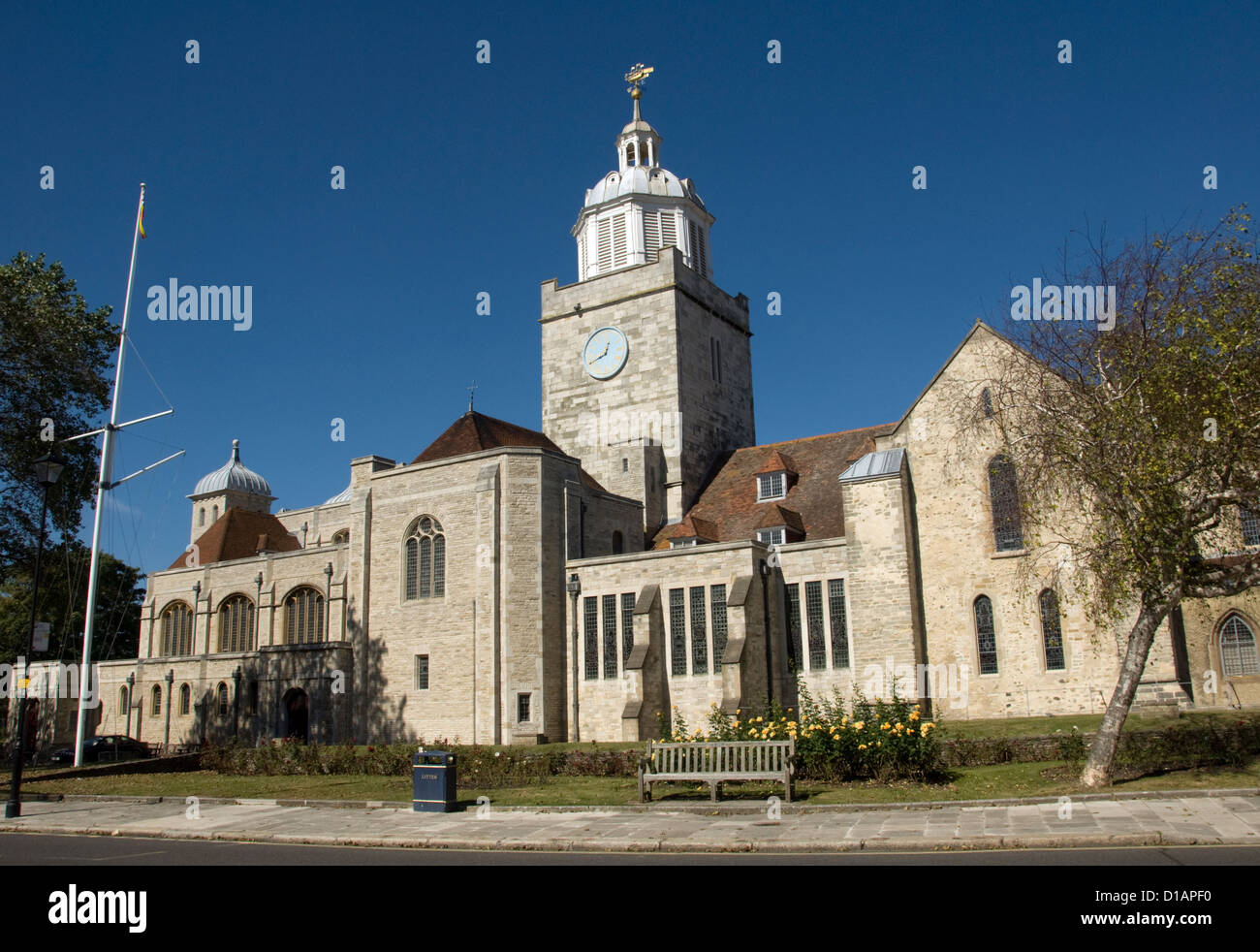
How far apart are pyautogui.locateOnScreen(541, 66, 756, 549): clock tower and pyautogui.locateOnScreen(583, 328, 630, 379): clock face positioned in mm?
50

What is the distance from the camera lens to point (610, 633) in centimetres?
3647

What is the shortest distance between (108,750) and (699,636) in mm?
27177

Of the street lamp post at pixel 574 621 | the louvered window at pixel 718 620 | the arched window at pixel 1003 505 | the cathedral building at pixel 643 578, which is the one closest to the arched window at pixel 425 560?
the cathedral building at pixel 643 578

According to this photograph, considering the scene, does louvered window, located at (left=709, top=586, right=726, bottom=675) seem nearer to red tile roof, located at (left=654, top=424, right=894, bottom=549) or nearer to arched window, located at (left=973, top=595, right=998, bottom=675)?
red tile roof, located at (left=654, top=424, right=894, bottom=549)

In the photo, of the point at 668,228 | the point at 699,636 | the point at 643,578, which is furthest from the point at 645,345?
the point at 699,636

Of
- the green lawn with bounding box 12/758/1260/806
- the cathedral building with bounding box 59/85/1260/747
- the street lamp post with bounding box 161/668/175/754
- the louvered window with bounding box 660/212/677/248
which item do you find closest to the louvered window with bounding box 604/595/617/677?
the cathedral building with bounding box 59/85/1260/747

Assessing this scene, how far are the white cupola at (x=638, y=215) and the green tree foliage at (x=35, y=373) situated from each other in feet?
73.1

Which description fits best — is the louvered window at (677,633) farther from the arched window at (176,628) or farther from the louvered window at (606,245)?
the arched window at (176,628)

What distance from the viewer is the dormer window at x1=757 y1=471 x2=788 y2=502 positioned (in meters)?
40.6

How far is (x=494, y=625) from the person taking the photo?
116 feet

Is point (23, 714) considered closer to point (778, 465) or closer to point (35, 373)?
point (35, 373)

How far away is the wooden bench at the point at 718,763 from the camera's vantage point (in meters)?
17.8
